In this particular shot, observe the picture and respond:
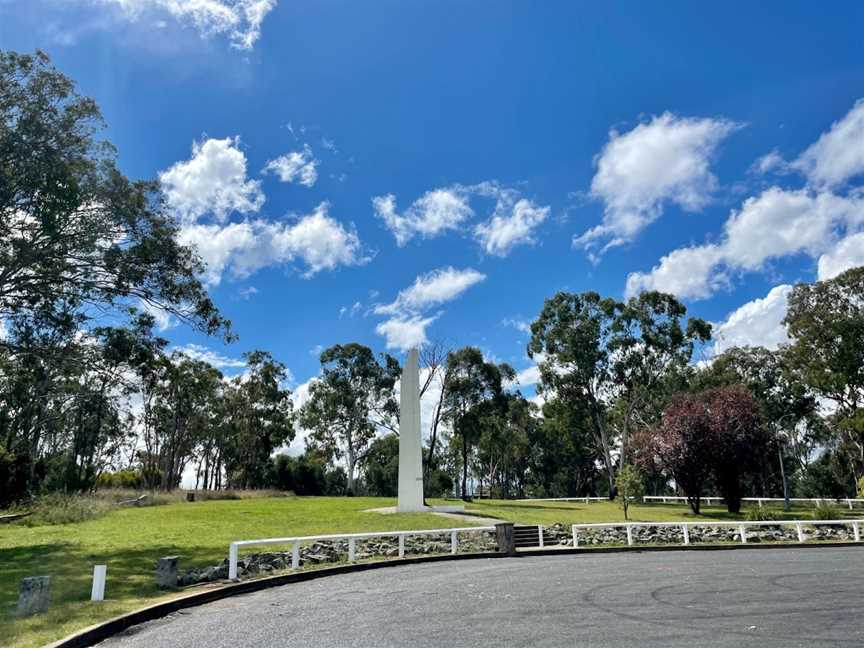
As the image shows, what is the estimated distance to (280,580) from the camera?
12086mm

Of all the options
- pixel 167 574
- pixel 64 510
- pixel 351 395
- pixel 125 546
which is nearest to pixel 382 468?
pixel 351 395

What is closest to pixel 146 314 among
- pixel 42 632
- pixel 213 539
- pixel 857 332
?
pixel 213 539

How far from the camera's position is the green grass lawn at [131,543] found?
878 centimetres

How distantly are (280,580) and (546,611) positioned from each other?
19.5 feet

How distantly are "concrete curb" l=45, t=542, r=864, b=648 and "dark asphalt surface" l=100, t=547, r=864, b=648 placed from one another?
0.86 feet

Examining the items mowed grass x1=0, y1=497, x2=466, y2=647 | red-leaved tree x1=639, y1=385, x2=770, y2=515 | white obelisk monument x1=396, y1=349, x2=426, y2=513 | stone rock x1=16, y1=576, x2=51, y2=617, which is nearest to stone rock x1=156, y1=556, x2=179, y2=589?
mowed grass x1=0, y1=497, x2=466, y2=647

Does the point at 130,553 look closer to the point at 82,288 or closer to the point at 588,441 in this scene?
the point at 82,288

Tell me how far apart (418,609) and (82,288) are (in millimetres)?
16184

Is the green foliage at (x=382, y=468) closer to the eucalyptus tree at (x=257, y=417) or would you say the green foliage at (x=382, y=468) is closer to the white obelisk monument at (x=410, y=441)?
the eucalyptus tree at (x=257, y=417)

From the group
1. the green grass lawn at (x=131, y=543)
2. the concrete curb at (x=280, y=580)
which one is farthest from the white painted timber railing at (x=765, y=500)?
the concrete curb at (x=280, y=580)

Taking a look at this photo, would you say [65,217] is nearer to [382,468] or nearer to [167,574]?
[167,574]

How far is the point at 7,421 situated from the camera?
4375 centimetres

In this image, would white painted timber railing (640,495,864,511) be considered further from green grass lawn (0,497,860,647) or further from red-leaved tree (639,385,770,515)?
green grass lawn (0,497,860,647)

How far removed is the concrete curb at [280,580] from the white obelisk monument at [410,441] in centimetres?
1062
